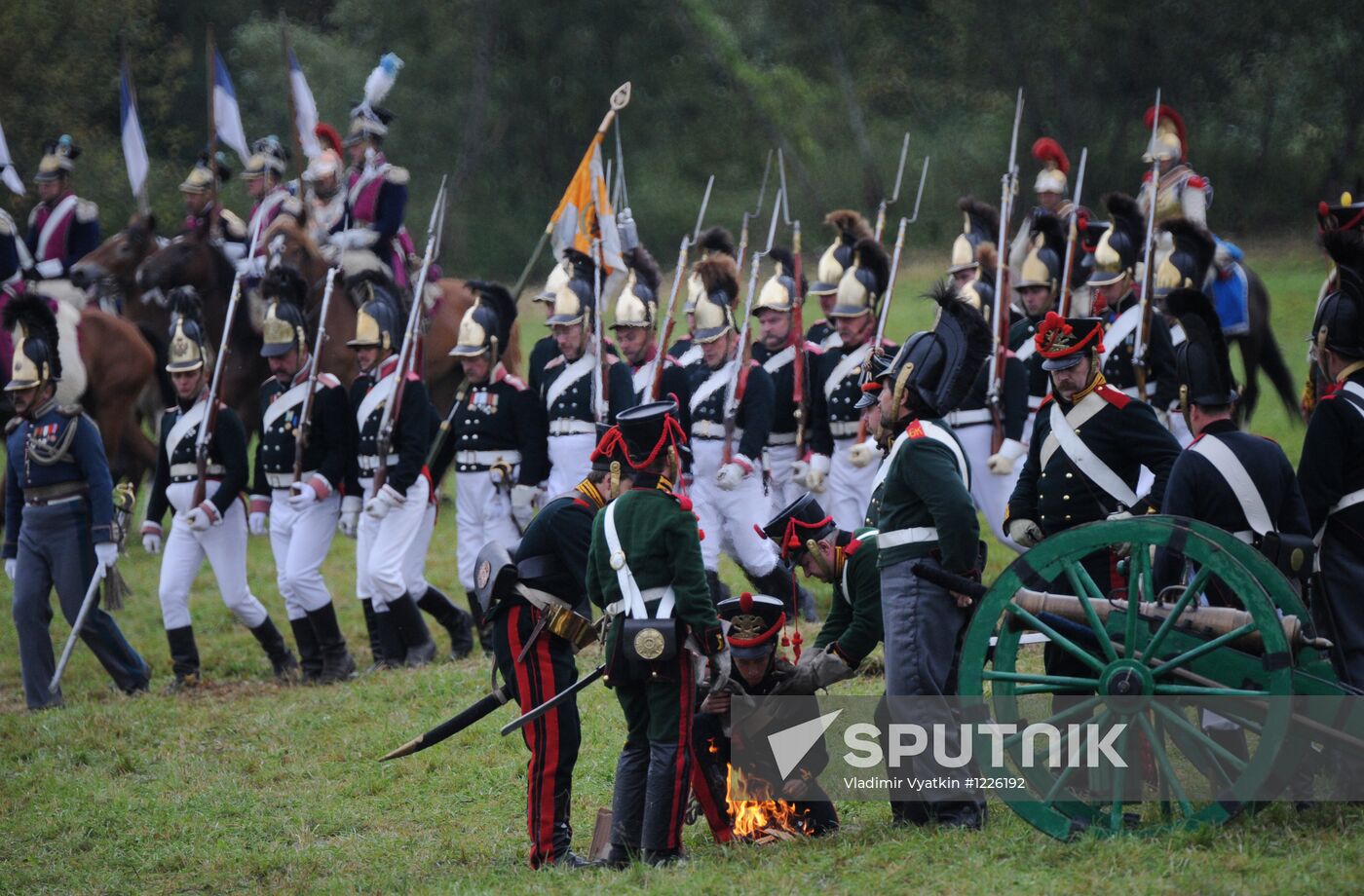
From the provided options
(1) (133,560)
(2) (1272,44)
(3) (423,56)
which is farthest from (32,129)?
(2) (1272,44)

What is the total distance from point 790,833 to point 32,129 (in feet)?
60.8

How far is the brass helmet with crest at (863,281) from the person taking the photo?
438 inches

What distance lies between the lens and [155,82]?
84.1 ft

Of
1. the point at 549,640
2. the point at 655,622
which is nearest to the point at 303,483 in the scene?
the point at 549,640

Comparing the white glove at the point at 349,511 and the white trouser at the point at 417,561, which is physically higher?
the white glove at the point at 349,511

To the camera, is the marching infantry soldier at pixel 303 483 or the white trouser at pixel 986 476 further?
the white trouser at pixel 986 476

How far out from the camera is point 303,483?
10.6 meters

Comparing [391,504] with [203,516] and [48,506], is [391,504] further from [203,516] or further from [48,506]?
[48,506]

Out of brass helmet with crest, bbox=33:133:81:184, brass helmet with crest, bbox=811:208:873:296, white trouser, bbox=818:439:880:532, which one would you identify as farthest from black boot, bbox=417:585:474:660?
brass helmet with crest, bbox=33:133:81:184

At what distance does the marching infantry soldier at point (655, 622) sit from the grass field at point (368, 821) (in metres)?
0.25

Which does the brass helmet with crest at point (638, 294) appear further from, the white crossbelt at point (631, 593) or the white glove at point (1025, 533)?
the white crossbelt at point (631, 593)

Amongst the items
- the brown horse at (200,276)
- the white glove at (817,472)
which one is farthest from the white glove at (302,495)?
the brown horse at (200,276)

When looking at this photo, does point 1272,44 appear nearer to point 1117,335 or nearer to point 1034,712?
point 1117,335

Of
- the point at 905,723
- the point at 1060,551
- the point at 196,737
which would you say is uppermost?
the point at 1060,551
